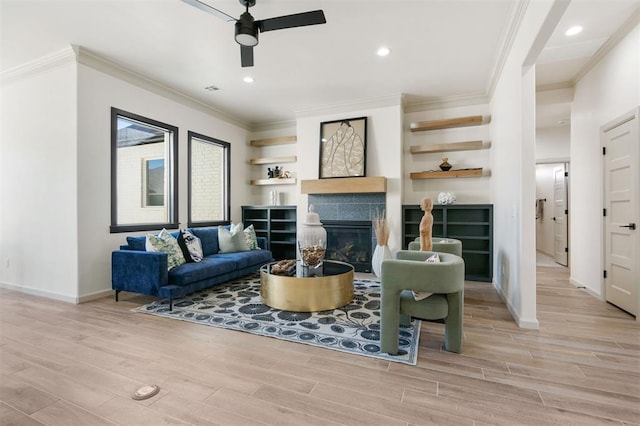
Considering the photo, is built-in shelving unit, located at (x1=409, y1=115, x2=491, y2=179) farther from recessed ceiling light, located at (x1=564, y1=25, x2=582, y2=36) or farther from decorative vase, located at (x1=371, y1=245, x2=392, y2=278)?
recessed ceiling light, located at (x1=564, y1=25, x2=582, y2=36)

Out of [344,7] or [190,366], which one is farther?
[344,7]

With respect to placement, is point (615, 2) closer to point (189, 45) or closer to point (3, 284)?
point (189, 45)

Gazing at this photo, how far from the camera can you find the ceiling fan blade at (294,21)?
246cm

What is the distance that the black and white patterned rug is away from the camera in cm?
248

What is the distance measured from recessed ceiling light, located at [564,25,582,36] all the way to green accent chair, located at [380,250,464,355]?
9.95 feet

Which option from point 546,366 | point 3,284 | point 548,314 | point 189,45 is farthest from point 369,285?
point 3,284

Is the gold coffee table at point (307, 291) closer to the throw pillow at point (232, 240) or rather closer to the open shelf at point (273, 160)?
the throw pillow at point (232, 240)

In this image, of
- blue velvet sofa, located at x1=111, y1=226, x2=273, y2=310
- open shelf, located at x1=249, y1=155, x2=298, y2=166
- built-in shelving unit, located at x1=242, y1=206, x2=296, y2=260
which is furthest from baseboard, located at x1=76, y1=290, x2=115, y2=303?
open shelf, located at x1=249, y1=155, x2=298, y2=166

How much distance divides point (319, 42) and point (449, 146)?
9.36 feet

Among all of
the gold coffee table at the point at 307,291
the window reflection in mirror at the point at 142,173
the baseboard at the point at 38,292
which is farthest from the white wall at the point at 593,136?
the baseboard at the point at 38,292

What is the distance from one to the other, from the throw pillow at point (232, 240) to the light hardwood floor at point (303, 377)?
187 cm

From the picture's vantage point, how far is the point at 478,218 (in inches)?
195

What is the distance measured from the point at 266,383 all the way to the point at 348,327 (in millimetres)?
1065

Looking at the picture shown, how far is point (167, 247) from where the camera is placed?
145 inches
